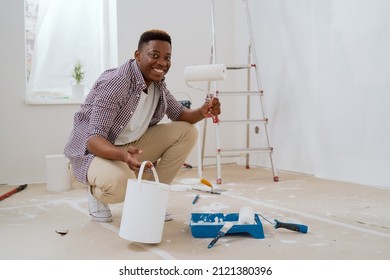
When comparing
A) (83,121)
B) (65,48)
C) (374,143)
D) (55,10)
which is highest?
(55,10)

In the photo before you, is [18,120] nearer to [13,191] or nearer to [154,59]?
[13,191]

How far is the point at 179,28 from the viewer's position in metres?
4.14

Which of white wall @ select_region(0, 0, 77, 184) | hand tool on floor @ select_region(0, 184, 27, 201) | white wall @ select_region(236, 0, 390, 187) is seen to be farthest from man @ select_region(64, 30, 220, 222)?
white wall @ select_region(0, 0, 77, 184)

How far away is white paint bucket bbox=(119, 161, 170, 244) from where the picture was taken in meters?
1.63

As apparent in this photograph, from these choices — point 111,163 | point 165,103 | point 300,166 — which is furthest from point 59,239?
point 300,166

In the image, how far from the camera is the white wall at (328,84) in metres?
2.95

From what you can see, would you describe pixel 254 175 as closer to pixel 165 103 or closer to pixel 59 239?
pixel 165 103

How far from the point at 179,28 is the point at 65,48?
1.06 meters

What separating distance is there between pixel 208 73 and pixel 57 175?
4.23 feet

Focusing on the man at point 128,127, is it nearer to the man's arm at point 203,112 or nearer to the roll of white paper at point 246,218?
the man's arm at point 203,112

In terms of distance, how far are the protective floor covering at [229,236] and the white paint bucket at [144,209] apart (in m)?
0.07

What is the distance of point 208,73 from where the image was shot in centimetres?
287

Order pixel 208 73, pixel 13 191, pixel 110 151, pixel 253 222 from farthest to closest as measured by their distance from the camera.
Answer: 1. pixel 13 191
2. pixel 208 73
3. pixel 253 222
4. pixel 110 151

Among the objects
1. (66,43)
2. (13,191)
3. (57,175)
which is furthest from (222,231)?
(66,43)
